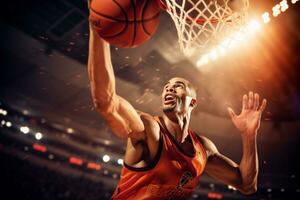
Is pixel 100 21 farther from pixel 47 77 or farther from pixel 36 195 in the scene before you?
pixel 36 195

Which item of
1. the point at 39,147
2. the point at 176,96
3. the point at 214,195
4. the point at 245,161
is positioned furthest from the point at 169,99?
the point at 214,195

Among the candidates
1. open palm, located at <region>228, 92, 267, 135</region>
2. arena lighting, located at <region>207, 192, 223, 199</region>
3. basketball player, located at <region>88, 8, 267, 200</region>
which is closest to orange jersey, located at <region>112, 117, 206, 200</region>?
basketball player, located at <region>88, 8, 267, 200</region>

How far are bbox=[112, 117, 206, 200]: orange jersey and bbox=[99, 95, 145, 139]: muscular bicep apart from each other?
0.91 feet

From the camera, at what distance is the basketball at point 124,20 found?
2.31m

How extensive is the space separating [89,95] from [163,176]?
462 inches

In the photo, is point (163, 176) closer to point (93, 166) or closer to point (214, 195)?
point (93, 166)

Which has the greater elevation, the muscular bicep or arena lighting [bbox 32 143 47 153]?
the muscular bicep

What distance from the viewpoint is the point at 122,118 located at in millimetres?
2529

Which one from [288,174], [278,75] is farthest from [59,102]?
[288,174]

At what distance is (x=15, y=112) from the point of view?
16.0 metres

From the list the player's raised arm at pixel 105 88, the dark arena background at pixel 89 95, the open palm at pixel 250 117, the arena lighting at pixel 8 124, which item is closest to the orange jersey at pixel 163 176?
the player's raised arm at pixel 105 88

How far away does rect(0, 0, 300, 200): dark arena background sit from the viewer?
9816 millimetres

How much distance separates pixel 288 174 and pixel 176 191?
54.6 ft

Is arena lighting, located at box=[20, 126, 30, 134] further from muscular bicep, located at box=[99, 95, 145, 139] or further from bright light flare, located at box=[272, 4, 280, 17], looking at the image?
muscular bicep, located at box=[99, 95, 145, 139]
